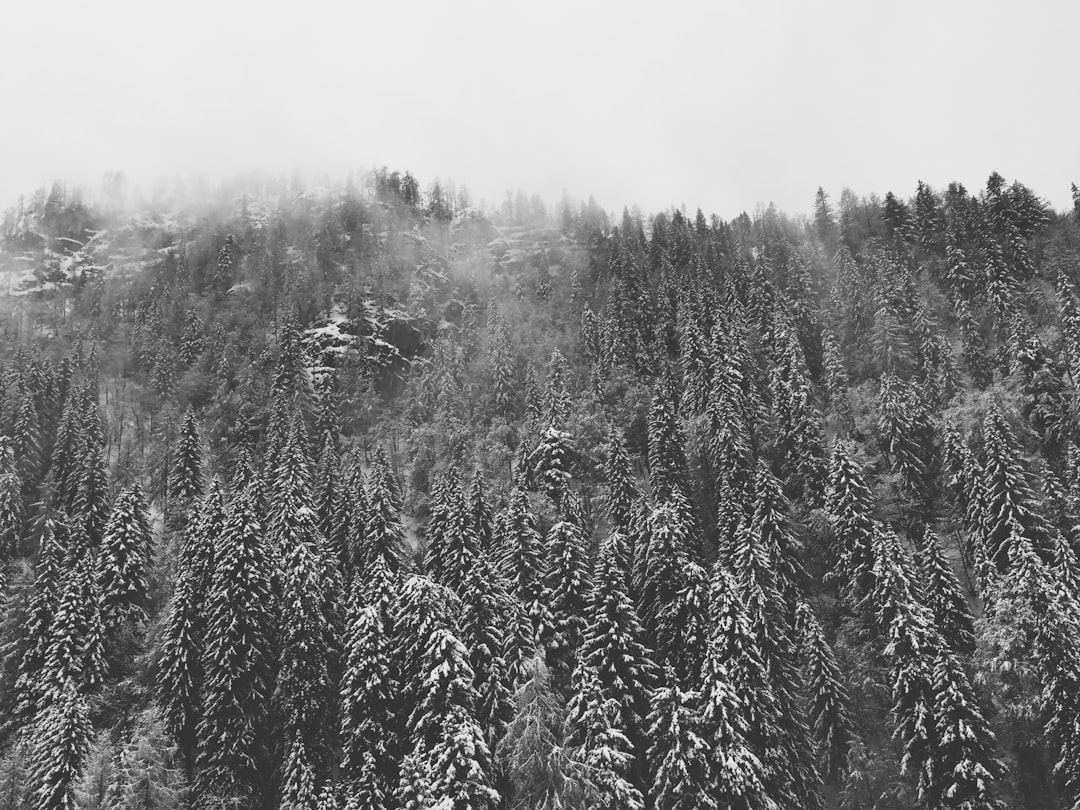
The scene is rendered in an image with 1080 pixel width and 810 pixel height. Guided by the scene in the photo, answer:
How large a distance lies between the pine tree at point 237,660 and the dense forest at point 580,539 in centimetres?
21

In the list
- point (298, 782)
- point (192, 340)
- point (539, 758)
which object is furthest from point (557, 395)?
point (192, 340)

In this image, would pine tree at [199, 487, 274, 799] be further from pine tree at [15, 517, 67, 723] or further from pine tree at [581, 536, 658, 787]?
pine tree at [581, 536, 658, 787]

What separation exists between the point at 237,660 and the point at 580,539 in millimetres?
21405

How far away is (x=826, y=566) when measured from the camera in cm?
5438

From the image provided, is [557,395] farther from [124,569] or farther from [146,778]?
[146,778]

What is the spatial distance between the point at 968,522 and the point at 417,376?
76.4 metres

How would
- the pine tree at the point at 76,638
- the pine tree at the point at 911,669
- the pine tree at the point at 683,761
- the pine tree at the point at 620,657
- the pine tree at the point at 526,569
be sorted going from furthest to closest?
the pine tree at the point at 76,638, the pine tree at the point at 526,569, the pine tree at the point at 911,669, the pine tree at the point at 620,657, the pine tree at the point at 683,761

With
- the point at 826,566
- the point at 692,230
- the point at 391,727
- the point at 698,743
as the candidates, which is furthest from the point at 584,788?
the point at 692,230

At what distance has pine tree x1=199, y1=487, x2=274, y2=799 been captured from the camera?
121 ft

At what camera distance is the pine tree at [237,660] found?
36.9 m

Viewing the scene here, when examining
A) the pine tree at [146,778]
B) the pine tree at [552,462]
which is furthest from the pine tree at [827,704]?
the pine tree at [146,778]

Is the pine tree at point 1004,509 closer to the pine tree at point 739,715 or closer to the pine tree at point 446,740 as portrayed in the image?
the pine tree at point 739,715

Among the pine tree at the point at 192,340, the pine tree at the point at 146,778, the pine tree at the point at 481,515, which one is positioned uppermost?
the pine tree at the point at 192,340

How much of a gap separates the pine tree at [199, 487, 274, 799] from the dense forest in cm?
21
